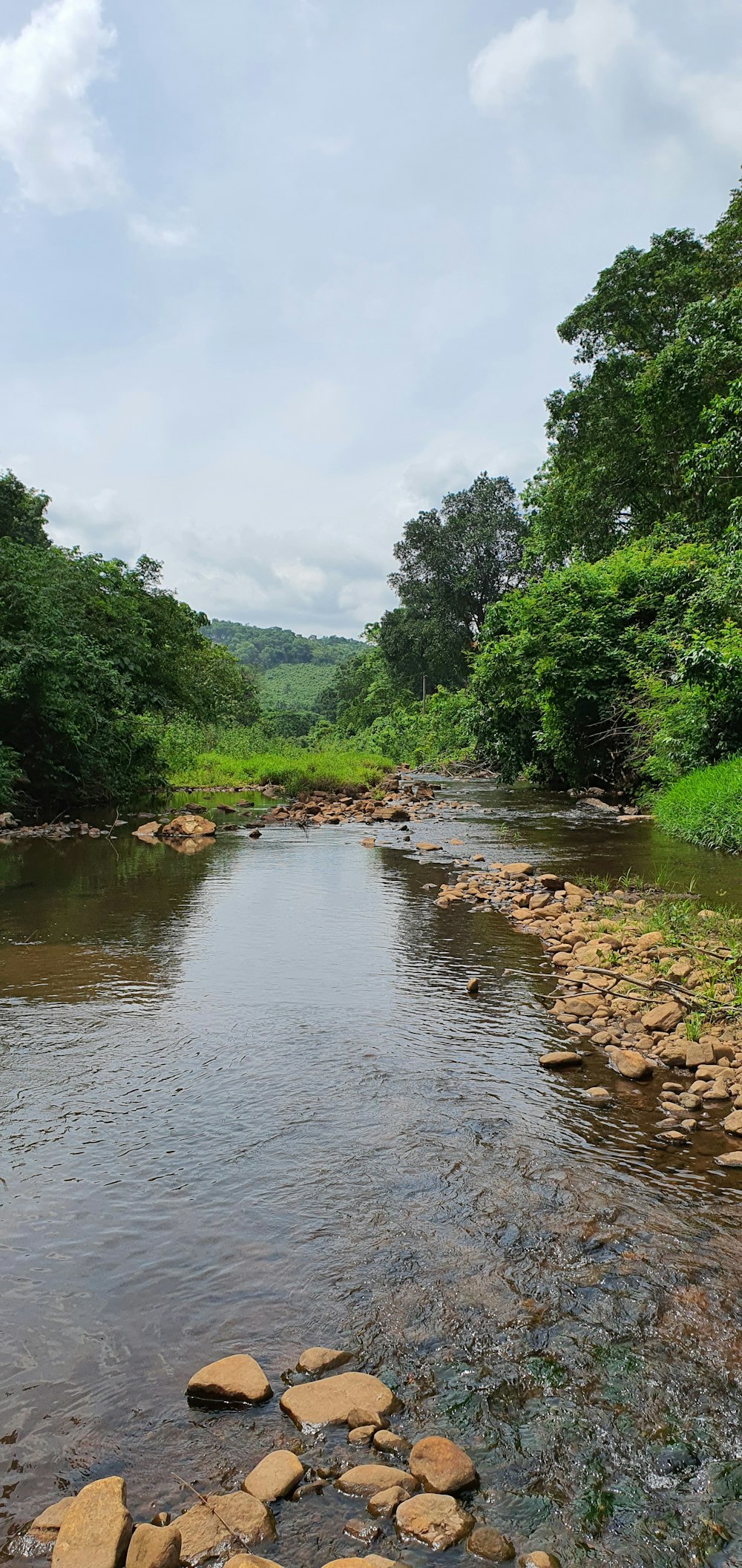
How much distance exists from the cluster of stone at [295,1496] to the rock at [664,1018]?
11.0 ft

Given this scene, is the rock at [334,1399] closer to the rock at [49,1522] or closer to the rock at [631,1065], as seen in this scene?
the rock at [49,1522]

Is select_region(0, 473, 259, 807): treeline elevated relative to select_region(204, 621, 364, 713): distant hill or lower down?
lower down

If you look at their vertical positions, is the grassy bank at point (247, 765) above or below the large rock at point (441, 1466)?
above

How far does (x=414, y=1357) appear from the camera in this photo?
2727mm

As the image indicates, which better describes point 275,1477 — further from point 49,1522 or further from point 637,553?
point 637,553

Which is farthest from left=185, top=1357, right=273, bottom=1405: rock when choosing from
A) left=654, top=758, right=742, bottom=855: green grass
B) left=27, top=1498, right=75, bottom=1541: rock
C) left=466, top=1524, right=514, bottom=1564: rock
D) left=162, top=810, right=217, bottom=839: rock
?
left=162, top=810, right=217, bottom=839: rock

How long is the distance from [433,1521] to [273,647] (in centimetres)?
11831

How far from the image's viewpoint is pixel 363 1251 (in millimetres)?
3270

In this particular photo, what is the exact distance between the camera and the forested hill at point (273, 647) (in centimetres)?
11325

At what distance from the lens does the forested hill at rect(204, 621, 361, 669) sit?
372 ft

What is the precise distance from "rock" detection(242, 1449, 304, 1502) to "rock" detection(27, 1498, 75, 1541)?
43cm

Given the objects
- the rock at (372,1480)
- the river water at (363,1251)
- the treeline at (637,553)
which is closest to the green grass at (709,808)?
the treeline at (637,553)

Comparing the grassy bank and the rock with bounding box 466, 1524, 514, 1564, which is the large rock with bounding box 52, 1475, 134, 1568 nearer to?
the rock with bounding box 466, 1524, 514, 1564

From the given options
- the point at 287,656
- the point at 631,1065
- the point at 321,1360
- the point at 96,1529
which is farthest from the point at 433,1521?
the point at 287,656
